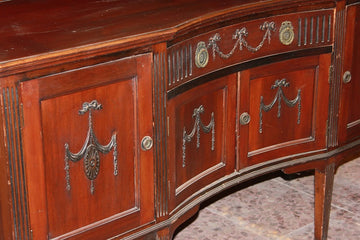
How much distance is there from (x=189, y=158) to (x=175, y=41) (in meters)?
0.43

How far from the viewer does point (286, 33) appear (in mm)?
2510

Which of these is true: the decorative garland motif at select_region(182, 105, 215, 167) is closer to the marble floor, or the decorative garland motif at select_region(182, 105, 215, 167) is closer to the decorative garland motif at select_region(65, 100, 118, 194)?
the decorative garland motif at select_region(65, 100, 118, 194)

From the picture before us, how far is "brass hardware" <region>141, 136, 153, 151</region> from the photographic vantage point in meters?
2.10

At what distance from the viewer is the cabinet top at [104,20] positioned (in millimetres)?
1874

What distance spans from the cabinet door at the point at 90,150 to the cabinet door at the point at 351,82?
951mm

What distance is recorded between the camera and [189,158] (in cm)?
235

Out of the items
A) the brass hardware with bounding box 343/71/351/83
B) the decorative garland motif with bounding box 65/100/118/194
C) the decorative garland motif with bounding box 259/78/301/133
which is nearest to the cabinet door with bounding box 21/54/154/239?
the decorative garland motif with bounding box 65/100/118/194

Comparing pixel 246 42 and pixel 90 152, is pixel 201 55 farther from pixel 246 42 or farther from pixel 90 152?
pixel 90 152

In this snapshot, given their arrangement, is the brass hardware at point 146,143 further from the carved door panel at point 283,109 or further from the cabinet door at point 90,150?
the carved door panel at point 283,109

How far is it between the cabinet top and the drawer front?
1.5 inches

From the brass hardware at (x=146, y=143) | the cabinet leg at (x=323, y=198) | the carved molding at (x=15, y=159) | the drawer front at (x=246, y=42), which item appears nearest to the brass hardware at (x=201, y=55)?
the drawer front at (x=246, y=42)

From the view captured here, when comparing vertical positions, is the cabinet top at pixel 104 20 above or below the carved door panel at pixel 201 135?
above

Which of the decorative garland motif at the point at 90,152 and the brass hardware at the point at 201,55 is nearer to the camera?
the decorative garland motif at the point at 90,152

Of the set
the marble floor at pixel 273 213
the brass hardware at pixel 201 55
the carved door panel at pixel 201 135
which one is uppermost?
the brass hardware at pixel 201 55
